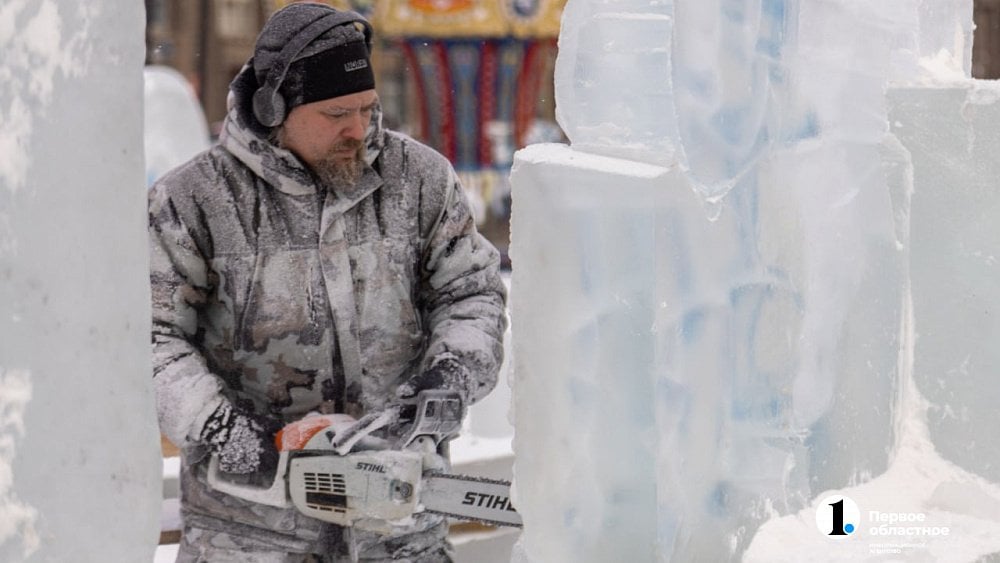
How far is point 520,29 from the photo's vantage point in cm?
873

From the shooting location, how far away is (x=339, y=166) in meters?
2.53

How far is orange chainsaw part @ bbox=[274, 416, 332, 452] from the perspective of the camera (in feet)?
8.02

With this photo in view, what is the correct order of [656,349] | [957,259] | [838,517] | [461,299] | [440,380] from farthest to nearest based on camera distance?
1. [461,299]
2. [440,380]
3. [957,259]
4. [838,517]
5. [656,349]

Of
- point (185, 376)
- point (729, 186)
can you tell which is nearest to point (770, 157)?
point (729, 186)

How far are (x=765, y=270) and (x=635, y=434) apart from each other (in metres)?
0.30

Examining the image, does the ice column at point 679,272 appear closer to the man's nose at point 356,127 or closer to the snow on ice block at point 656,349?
the snow on ice block at point 656,349

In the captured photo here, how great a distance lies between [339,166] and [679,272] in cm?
95

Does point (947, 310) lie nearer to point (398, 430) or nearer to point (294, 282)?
point (398, 430)

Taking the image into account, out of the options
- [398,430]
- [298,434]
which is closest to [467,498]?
[398,430]

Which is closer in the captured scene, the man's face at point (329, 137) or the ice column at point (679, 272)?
the ice column at point (679, 272)

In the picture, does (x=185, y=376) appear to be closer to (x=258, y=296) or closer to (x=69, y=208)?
(x=258, y=296)

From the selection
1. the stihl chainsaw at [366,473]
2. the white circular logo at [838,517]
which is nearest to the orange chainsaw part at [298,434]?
the stihl chainsaw at [366,473]

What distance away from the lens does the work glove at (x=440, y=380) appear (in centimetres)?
252

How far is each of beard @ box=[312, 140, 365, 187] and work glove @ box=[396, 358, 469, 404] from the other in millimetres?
393
